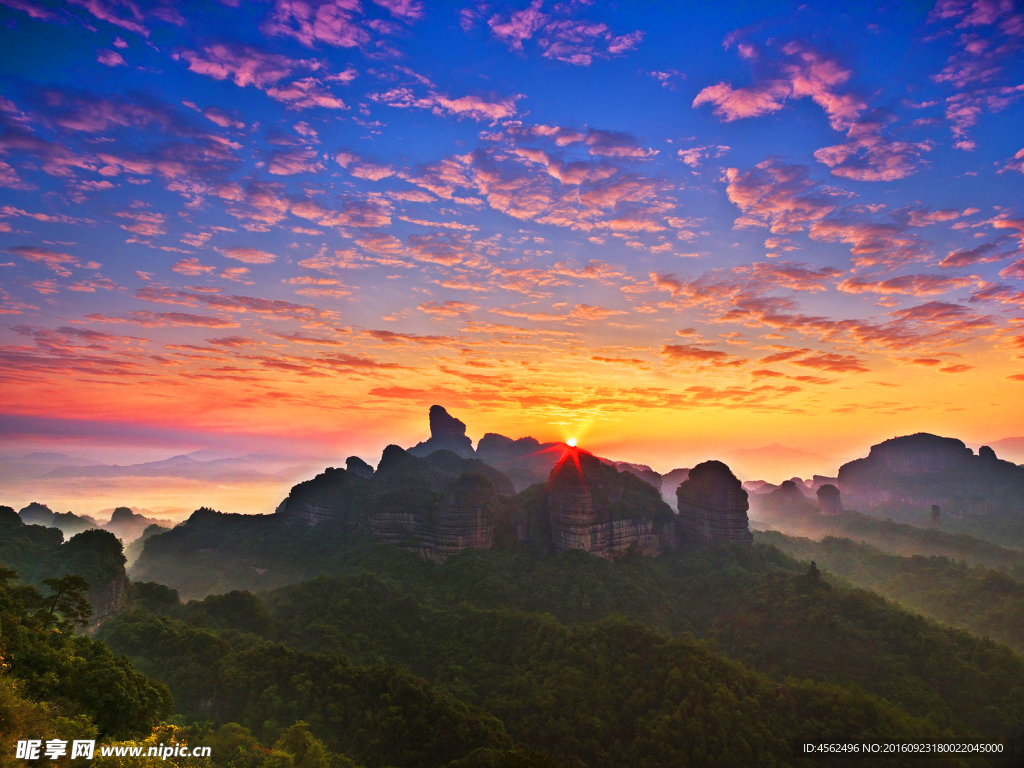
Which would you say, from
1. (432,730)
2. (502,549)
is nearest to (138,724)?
(432,730)

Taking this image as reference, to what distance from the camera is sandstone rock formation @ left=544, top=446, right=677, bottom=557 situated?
294ft

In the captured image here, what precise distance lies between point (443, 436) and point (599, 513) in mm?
92468

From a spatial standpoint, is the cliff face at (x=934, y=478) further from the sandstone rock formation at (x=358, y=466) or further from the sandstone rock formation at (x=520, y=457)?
the sandstone rock formation at (x=358, y=466)

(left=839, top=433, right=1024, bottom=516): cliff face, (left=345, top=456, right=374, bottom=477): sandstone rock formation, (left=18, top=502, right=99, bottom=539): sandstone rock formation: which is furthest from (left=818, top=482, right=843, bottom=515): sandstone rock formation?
(left=18, top=502, right=99, bottom=539): sandstone rock formation

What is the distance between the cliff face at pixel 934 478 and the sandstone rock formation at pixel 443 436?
14854cm

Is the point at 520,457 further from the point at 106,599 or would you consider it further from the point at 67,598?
the point at 67,598

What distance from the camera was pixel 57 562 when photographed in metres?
61.6

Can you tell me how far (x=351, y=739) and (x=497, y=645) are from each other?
872 inches

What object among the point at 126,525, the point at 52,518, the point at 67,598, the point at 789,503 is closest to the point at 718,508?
the point at 67,598

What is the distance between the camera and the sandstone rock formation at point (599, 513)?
89.8 m

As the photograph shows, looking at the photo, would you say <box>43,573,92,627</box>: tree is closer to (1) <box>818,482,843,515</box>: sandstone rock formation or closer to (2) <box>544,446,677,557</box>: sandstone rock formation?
(2) <box>544,446,677,557</box>: sandstone rock formation

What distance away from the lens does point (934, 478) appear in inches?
6289

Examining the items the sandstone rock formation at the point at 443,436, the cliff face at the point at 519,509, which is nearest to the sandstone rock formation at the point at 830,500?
the cliff face at the point at 519,509

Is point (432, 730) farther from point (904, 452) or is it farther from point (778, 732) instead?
point (904, 452)
